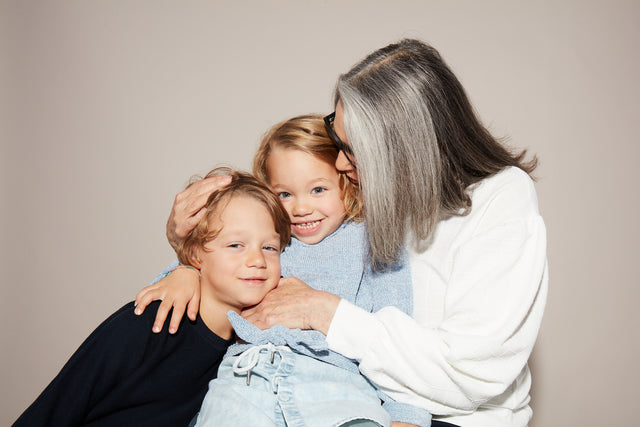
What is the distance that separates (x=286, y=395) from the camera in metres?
1.72

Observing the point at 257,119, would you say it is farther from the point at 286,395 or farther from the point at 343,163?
the point at 286,395

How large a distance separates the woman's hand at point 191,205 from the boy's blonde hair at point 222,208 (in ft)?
0.06

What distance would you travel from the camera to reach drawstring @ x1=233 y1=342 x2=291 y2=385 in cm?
172

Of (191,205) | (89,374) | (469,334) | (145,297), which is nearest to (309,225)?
(191,205)

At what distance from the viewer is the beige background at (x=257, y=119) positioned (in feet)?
10.2

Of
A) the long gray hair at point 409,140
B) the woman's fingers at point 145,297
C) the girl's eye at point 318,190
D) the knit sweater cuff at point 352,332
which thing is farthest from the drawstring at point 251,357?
the girl's eye at point 318,190

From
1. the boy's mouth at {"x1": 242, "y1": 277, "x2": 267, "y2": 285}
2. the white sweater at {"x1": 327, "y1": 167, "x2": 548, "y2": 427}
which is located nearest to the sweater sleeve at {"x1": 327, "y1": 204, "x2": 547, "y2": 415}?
the white sweater at {"x1": 327, "y1": 167, "x2": 548, "y2": 427}

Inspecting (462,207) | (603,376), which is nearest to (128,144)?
(462,207)

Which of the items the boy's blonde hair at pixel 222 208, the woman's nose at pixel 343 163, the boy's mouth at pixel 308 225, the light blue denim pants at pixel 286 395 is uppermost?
the woman's nose at pixel 343 163

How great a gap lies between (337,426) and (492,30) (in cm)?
242

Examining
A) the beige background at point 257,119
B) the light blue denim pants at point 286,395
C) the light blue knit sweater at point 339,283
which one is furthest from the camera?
the beige background at point 257,119

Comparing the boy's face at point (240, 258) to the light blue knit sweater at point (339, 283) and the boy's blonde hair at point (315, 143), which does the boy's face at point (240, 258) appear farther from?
the boy's blonde hair at point (315, 143)

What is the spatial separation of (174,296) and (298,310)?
448 millimetres

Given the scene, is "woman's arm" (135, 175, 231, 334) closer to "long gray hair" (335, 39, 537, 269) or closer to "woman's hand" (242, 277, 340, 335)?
"woman's hand" (242, 277, 340, 335)
